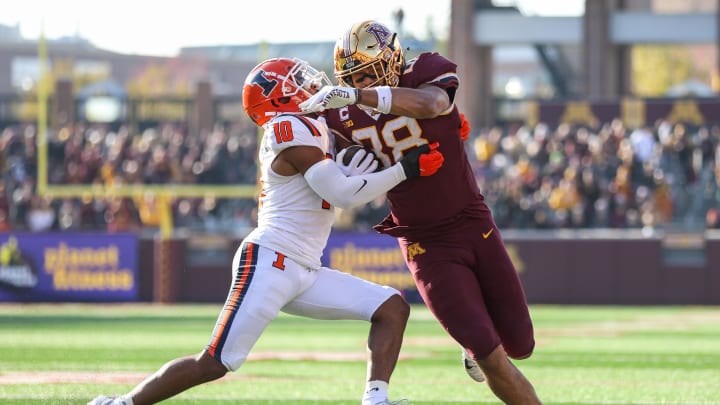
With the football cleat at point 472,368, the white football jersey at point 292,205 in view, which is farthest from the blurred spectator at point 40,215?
the white football jersey at point 292,205

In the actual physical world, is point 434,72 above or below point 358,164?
above

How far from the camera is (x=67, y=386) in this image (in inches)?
339

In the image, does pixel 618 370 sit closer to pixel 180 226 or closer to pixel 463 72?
pixel 180 226

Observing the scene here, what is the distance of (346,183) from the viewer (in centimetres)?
618

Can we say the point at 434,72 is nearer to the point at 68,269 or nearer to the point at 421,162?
the point at 421,162

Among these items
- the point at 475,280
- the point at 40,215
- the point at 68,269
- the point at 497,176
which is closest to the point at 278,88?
the point at 475,280

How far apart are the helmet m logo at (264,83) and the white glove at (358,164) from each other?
1.48 feet

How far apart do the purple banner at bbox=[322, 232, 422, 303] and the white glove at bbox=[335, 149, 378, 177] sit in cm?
1341

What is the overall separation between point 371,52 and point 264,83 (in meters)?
0.54

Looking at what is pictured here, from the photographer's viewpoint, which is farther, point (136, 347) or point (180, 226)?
point (180, 226)

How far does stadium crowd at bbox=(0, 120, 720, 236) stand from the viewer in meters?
20.9

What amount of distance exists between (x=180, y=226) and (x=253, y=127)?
19.6 ft

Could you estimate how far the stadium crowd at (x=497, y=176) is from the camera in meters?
20.9

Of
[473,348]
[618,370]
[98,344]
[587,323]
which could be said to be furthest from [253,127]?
[473,348]
